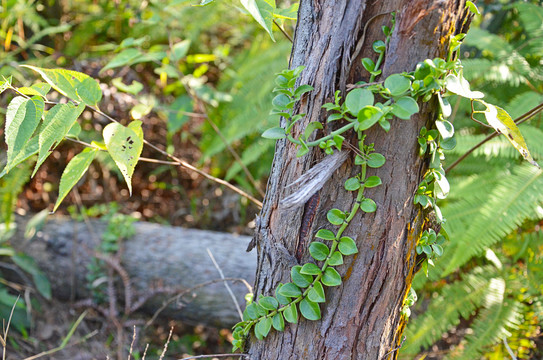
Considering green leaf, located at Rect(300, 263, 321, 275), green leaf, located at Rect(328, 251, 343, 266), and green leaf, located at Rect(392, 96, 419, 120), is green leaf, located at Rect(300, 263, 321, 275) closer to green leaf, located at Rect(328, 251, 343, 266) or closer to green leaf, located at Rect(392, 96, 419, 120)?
green leaf, located at Rect(328, 251, 343, 266)

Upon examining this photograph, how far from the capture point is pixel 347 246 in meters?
0.98

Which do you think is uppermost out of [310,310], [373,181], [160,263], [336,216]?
[373,181]

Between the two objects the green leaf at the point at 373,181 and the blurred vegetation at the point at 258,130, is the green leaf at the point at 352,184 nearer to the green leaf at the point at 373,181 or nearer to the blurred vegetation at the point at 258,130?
the green leaf at the point at 373,181

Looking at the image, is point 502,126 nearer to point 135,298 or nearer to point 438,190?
point 438,190

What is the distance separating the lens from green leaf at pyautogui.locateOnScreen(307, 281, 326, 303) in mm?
999

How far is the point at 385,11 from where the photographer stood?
89 centimetres

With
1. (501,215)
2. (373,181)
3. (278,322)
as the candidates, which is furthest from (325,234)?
(501,215)

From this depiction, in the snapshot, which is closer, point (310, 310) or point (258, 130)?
point (310, 310)

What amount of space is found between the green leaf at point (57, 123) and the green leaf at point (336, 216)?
1.96 feet

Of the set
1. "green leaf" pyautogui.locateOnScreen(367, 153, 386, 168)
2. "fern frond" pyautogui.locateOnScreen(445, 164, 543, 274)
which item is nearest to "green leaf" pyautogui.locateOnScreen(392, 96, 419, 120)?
"green leaf" pyautogui.locateOnScreen(367, 153, 386, 168)

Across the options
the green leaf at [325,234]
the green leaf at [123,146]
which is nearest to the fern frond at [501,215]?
the green leaf at [325,234]

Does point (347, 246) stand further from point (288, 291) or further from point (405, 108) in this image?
point (405, 108)

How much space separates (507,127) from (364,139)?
0.31 meters

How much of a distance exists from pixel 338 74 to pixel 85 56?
298cm
